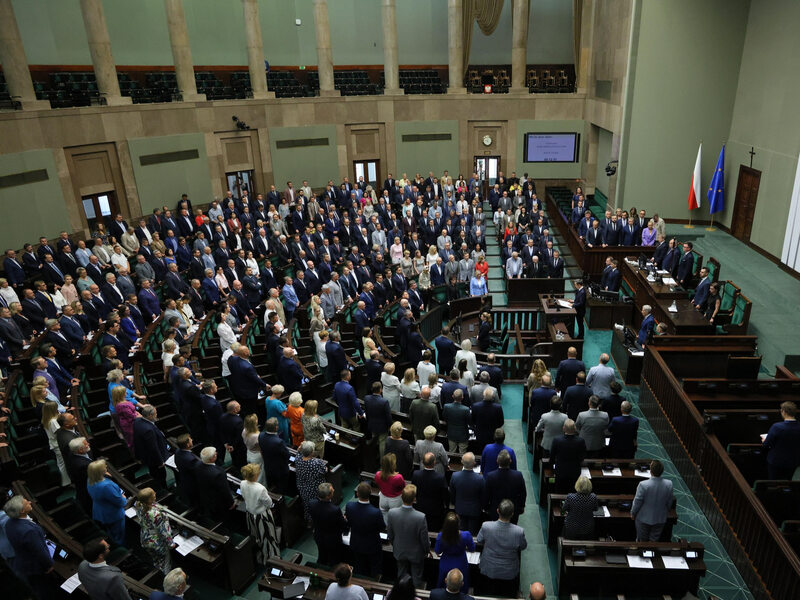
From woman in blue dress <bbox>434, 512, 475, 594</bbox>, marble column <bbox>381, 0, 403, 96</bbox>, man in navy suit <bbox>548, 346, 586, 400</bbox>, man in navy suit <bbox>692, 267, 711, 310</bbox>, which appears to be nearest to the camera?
woman in blue dress <bbox>434, 512, 475, 594</bbox>

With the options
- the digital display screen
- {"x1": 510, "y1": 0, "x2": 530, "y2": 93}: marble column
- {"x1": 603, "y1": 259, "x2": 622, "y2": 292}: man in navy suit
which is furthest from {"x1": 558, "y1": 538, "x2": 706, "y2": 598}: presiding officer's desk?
{"x1": 510, "y1": 0, "x2": 530, "y2": 93}: marble column

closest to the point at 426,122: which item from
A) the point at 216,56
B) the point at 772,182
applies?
the point at 216,56

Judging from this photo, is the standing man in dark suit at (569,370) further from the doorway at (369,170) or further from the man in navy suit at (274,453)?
the doorway at (369,170)

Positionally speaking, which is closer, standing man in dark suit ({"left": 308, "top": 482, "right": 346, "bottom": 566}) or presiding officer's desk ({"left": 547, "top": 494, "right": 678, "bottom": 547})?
standing man in dark suit ({"left": 308, "top": 482, "right": 346, "bottom": 566})

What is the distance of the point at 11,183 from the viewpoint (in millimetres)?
13766

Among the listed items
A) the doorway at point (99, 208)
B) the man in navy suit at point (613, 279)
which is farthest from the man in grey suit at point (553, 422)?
the doorway at point (99, 208)

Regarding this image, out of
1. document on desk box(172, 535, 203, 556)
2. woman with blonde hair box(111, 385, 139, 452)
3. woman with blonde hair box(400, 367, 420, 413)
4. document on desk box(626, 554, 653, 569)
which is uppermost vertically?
woman with blonde hair box(111, 385, 139, 452)

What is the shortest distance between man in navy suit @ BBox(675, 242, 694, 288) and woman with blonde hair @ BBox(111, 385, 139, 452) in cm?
1089

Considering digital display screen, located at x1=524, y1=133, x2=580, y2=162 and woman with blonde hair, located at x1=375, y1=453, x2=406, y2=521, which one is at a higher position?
digital display screen, located at x1=524, y1=133, x2=580, y2=162

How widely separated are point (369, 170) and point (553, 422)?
1808 cm

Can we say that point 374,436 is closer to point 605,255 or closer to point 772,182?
point 605,255

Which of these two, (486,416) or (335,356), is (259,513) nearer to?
(486,416)

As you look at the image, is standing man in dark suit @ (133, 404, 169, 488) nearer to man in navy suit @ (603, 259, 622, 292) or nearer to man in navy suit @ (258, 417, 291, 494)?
man in navy suit @ (258, 417, 291, 494)

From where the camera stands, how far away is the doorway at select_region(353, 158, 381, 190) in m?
22.9
